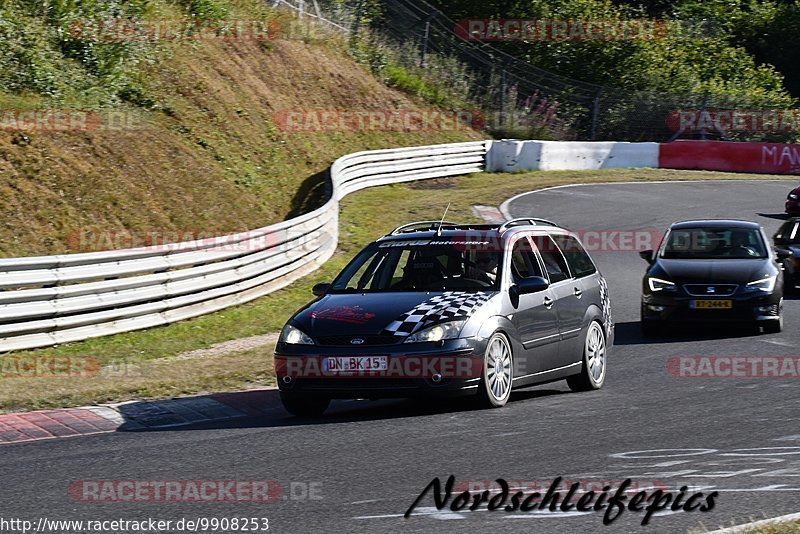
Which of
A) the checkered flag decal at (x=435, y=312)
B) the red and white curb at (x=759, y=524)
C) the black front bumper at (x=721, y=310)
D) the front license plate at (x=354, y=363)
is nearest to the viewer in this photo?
the red and white curb at (x=759, y=524)

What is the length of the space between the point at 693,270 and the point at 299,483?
32.2 ft

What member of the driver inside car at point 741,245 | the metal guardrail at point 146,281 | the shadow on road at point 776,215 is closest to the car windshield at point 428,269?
the metal guardrail at point 146,281

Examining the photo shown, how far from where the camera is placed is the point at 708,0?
6353 centimetres

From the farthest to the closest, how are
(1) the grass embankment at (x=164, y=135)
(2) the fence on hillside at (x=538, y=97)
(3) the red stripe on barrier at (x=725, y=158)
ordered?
(2) the fence on hillside at (x=538, y=97) < (3) the red stripe on barrier at (x=725, y=158) < (1) the grass embankment at (x=164, y=135)

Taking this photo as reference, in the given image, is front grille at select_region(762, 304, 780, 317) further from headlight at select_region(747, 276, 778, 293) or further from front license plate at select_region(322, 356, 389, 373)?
front license plate at select_region(322, 356, 389, 373)

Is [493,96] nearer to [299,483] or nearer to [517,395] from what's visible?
[517,395]

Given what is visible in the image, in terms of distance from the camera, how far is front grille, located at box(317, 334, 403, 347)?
951cm

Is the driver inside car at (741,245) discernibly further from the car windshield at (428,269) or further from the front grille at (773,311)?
the car windshield at (428,269)

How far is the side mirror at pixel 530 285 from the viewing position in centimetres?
1041

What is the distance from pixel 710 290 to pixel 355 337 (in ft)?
23.9

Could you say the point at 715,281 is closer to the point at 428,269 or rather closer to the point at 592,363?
the point at 592,363

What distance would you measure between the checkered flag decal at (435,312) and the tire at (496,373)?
330 mm

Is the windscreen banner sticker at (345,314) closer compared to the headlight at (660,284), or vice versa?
the windscreen banner sticker at (345,314)

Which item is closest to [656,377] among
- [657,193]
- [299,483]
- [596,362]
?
[596,362]
